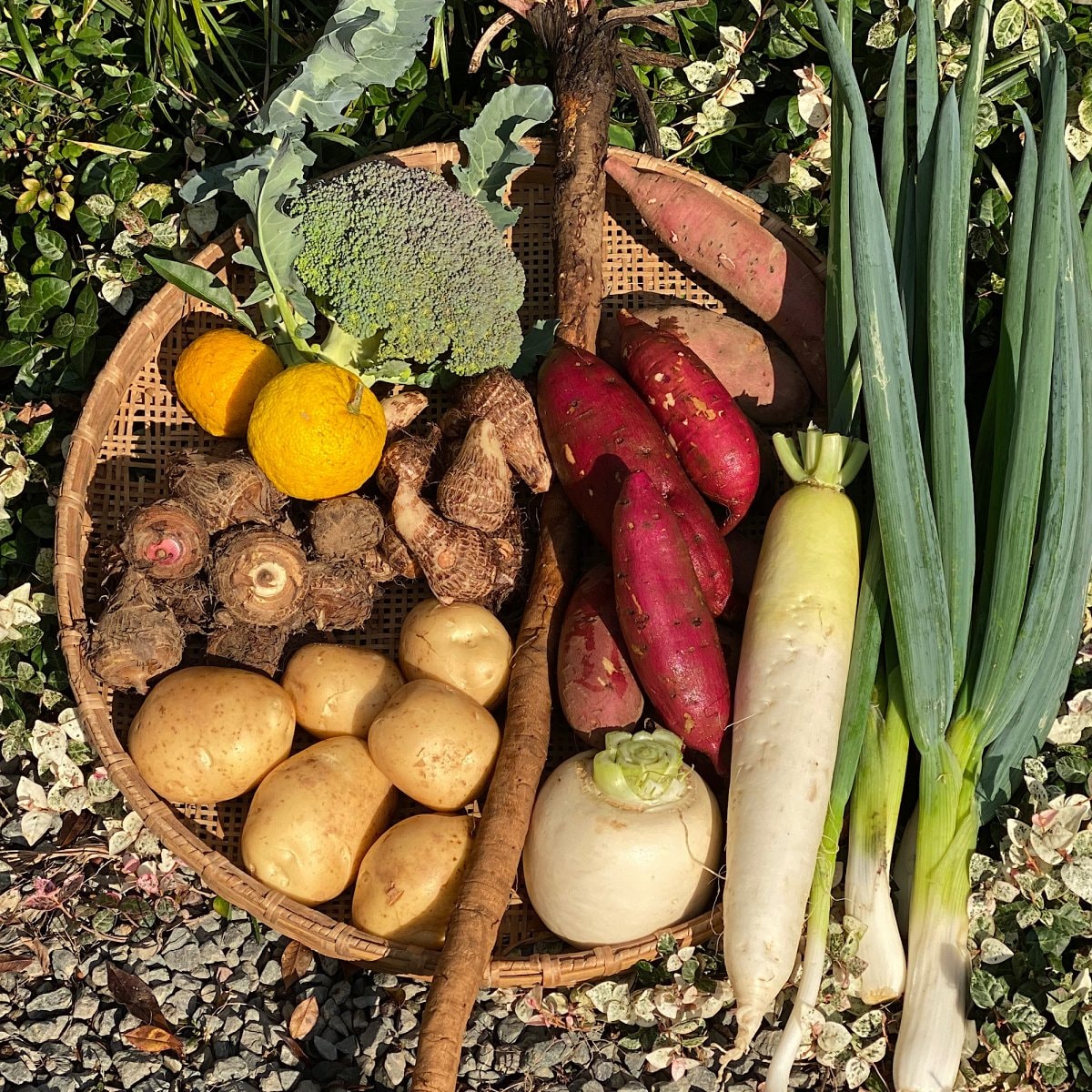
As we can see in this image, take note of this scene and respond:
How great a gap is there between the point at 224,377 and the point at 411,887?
1.11 metres

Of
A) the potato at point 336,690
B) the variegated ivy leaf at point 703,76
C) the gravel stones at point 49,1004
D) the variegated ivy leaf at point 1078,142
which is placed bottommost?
the gravel stones at point 49,1004

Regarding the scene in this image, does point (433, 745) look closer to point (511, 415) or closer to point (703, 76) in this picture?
point (511, 415)

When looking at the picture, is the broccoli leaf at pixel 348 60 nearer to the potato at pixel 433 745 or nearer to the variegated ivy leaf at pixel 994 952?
the potato at pixel 433 745

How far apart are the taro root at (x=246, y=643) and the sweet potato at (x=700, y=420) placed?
0.93 meters

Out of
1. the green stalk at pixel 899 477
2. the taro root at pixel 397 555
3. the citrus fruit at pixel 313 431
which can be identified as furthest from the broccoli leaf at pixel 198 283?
the green stalk at pixel 899 477

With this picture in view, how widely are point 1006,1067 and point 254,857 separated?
1.38 m

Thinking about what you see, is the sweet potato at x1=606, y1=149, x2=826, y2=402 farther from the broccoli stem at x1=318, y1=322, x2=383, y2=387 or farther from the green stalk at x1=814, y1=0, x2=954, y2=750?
the broccoli stem at x1=318, y1=322, x2=383, y2=387

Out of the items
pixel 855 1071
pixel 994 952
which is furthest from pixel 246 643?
pixel 994 952

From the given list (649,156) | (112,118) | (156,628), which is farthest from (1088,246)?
(112,118)

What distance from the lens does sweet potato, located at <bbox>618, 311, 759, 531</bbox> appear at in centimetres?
236

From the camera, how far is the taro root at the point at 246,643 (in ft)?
7.53

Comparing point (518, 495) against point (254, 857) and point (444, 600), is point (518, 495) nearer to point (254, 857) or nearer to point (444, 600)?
point (444, 600)

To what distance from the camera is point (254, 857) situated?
→ 82.5 inches

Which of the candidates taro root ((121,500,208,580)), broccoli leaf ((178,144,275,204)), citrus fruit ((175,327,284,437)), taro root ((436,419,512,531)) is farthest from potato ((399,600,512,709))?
broccoli leaf ((178,144,275,204))
